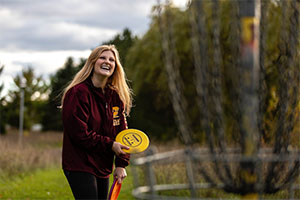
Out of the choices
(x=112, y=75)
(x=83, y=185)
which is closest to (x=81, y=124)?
(x=83, y=185)

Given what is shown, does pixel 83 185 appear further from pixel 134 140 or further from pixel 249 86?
pixel 249 86

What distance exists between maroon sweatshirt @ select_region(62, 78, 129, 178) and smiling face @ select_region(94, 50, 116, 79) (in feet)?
0.39

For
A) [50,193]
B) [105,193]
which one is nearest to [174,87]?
[105,193]

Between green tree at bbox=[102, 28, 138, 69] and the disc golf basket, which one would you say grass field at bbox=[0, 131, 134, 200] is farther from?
green tree at bbox=[102, 28, 138, 69]

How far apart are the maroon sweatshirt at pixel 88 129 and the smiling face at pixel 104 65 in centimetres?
12

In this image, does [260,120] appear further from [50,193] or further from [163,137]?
[163,137]

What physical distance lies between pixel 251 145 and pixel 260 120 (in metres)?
0.45

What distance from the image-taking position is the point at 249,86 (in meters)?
2.19

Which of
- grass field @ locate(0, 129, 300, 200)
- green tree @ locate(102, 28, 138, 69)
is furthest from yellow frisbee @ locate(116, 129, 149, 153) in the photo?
green tree @ locate(102, 28, 138, 69)

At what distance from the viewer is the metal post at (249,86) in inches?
85.3

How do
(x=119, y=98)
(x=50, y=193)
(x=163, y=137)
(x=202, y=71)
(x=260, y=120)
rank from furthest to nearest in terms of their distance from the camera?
(x=163, y=137) < (x=50, y=193) < (x=119, y=98) < (x=260, y=120) < (x=202, y=71)

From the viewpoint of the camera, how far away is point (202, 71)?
95.8 inches

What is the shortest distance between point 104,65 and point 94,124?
504mm

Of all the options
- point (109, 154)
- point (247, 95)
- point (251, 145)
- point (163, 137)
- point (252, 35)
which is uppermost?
point (252, 35)
